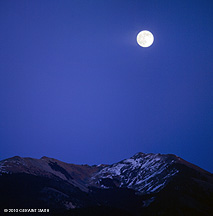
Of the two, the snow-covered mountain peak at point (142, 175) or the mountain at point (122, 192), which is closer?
the mountain at point (122, 192)

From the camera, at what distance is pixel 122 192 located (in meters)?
129

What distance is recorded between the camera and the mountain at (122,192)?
72688 millimetres

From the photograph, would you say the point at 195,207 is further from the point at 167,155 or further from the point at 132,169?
the point at 132,169

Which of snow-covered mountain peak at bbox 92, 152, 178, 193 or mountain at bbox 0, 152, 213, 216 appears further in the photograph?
snow-covered mountain peak at bbox 92, 152, 178, 193

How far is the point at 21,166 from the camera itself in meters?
126

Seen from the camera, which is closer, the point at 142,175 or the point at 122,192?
the point at 122,192

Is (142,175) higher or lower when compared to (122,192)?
higher

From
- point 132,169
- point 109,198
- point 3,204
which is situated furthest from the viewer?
point 132,169

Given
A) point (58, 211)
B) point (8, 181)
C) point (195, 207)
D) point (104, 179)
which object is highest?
point (104, 179)

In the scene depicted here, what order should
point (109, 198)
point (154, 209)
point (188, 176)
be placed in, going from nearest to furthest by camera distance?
point (154, 209), point (188, 176), point (109, 198)

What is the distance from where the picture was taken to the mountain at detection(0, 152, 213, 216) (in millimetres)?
72688

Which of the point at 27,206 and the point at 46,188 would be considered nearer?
the point at 27,206

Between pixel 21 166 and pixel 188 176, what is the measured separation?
113883 millimetres

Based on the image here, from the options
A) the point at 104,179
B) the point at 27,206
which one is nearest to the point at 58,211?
the point at 27,206
